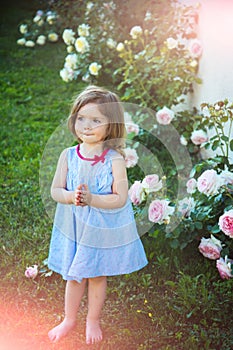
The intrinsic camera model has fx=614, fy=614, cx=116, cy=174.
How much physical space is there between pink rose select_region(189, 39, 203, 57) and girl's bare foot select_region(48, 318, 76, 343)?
2396mm

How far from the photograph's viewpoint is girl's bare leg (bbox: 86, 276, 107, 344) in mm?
2545

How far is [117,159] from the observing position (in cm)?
239

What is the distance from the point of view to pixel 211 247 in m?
2.87

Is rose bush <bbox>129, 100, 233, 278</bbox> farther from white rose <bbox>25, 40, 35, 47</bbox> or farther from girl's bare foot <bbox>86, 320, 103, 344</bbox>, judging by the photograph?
white rose <bbox>25, 40, 35, 47</bbox>

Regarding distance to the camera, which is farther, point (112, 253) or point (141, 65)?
point (141, 65)

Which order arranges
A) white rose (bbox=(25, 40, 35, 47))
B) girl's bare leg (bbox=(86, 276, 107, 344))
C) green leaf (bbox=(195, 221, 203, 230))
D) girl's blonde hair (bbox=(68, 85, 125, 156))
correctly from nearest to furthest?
girl's blonde hair (bbox=(68, 85, 125, 156)), girl's bare leg (bbox=(86, 276, 107, 344)), green leaf (bbox=(195, 221, 203, 230)), white rose (bbox=(25, 40, 35, 47))

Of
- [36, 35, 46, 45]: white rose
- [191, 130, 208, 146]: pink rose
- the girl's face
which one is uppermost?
the girl's face

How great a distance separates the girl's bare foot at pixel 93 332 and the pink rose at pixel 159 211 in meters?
0.60

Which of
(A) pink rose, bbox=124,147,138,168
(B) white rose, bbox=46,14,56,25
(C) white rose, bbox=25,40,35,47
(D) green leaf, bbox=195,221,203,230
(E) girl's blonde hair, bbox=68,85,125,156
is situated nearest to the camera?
(E) girl's blonde hair, bbox=68,85,125,156

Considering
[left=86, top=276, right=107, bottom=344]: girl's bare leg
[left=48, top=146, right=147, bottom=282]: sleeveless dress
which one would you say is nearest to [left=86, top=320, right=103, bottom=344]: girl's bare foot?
[left=86, top=276, right=107, bottom=344]: girl's bare leg

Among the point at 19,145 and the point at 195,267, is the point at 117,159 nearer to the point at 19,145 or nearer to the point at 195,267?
the point at 195,267

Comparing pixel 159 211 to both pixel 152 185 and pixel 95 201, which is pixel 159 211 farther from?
pixel 95 201

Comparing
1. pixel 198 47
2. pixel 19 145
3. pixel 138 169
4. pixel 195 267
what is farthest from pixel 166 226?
pixel 19 145

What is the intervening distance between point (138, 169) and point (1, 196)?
3.04 ft
